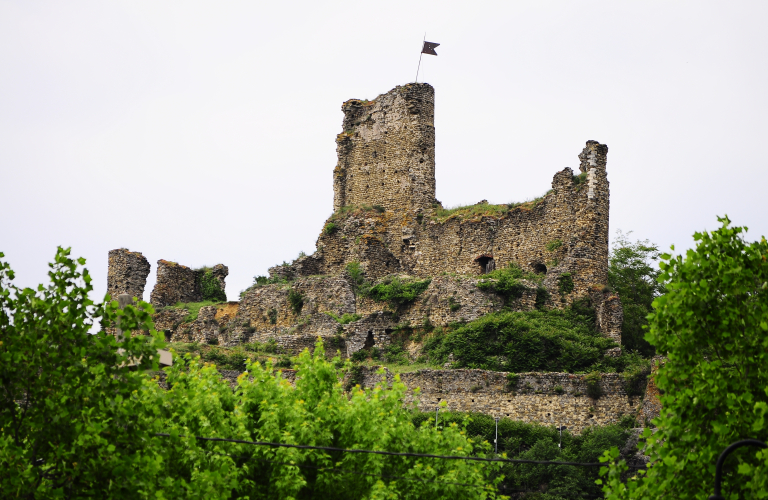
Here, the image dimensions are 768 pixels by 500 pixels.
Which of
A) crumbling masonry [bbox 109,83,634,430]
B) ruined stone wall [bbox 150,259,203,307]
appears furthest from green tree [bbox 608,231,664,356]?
ruined stone wall [bbox 150,259,203,307]

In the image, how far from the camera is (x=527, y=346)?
128ft

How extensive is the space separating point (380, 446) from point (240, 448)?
2.75m

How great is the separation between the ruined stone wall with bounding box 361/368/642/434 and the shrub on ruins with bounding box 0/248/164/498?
68.2ft

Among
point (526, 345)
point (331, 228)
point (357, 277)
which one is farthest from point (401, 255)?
point (526, 345)

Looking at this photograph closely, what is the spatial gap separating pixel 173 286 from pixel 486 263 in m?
15.5

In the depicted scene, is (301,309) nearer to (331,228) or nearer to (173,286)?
(331,228)

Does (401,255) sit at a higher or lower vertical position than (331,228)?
lower

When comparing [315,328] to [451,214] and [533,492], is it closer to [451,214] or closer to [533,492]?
[451,214]

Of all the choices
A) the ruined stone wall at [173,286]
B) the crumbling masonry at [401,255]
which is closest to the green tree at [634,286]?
the crumbling masonry at [401,255]

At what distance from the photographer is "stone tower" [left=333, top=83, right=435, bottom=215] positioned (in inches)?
1989

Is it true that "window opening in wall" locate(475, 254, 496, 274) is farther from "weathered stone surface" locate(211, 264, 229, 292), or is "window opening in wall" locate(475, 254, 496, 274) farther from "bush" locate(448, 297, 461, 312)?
"weathered stone surface" locate(211, 264, 229, 292)

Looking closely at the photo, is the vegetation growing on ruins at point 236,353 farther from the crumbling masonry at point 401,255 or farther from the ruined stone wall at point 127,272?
the ruined stone wall at point 127,272

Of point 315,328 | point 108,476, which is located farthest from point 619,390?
point 108,476

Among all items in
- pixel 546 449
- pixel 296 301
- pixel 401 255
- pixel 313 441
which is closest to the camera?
pixel 313 441
